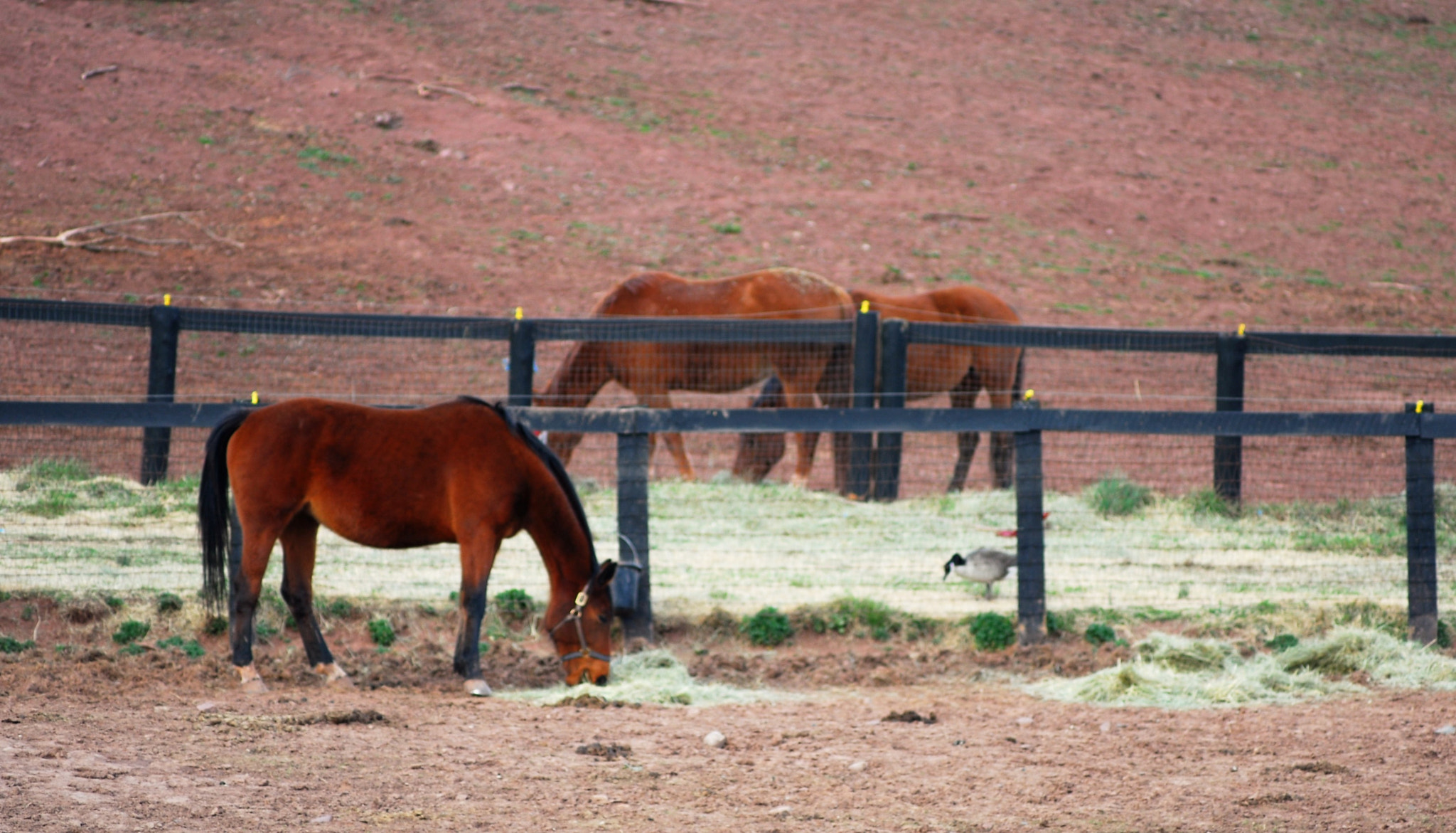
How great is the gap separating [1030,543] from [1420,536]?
200cm

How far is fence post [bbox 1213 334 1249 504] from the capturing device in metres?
8.89

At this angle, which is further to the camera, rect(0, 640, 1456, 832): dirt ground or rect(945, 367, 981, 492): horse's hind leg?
rect(945, 367, 981, 492): horse's hind leg

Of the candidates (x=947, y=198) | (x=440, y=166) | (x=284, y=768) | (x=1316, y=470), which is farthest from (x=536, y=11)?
(x=284, y=768)

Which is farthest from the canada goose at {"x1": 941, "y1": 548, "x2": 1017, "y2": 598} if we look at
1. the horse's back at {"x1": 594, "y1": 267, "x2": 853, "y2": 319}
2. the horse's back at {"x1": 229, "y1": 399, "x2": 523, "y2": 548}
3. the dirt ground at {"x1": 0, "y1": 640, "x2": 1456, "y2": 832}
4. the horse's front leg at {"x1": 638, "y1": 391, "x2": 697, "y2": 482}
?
the horse's back at {"x1": 594, "y1": 267, "x2": 853, "y2": 319}

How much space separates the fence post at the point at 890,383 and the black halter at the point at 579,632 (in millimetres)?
4222

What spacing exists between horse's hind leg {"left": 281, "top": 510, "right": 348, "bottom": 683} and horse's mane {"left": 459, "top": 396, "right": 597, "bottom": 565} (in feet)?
3.09

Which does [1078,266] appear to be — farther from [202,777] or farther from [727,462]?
[202,777]

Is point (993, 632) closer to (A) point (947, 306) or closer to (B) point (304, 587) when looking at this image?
(B) point (304, 587)

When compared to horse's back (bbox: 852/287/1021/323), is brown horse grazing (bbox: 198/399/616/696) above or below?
below

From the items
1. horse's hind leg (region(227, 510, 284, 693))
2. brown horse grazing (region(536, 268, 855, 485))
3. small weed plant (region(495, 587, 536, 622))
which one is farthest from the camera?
brown horse grazing (region(536, 268, 855, 485))

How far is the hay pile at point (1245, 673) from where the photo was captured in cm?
548

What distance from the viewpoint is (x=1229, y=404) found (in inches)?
366

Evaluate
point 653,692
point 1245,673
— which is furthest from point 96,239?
point 1245,673

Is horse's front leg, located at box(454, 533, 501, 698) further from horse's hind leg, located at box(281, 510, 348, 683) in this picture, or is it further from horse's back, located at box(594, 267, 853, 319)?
horse's back, located at box(594, 267, 853, 319)
